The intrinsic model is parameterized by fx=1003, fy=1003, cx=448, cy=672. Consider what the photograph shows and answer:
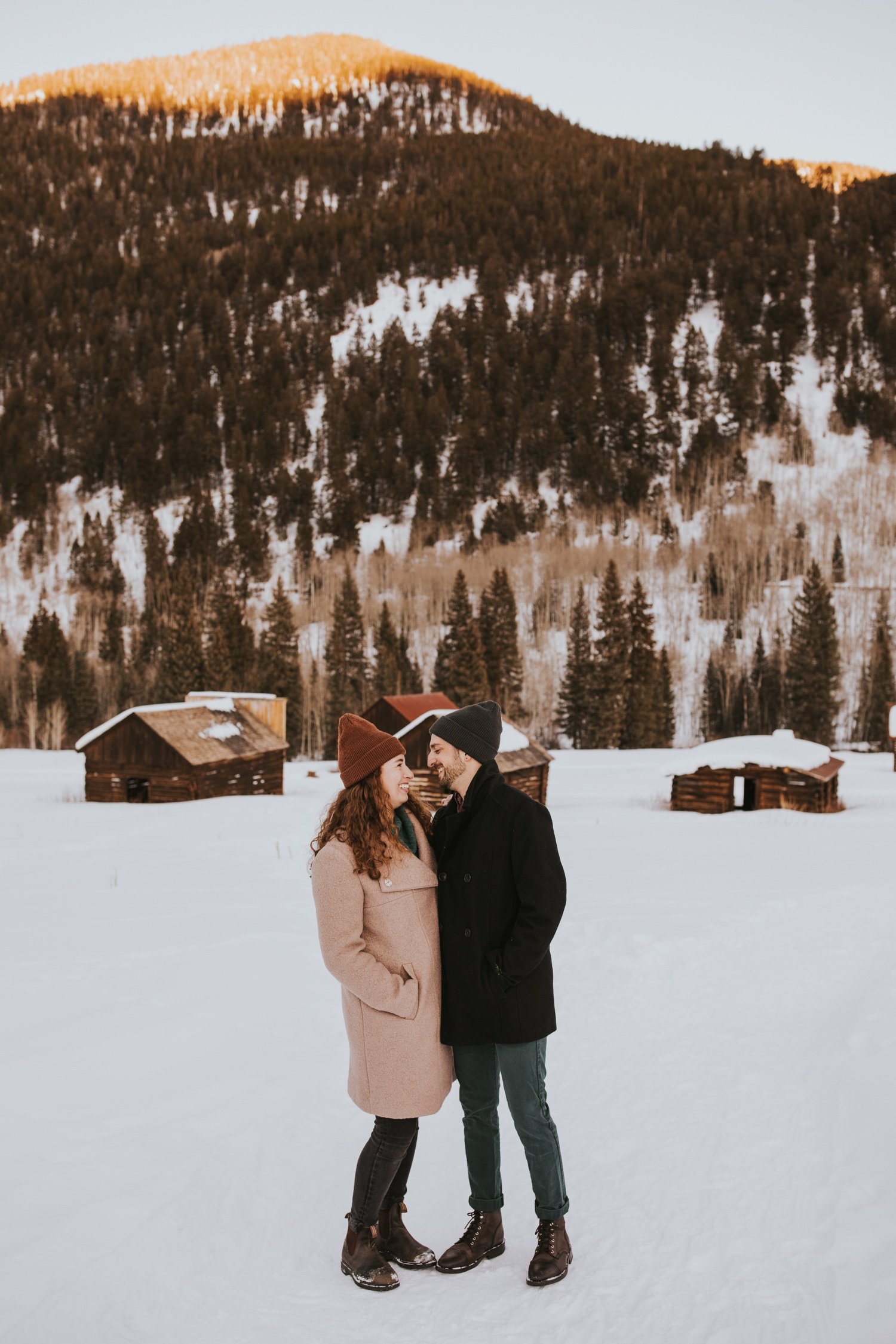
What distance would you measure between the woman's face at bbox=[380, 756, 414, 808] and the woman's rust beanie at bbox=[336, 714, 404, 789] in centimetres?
Result: 2

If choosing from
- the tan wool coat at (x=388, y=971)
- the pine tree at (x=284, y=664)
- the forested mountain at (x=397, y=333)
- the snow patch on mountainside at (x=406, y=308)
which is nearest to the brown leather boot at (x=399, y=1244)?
the tan wool coat at (x=388, y=971)

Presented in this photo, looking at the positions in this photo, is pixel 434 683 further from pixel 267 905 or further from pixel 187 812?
pixel 267 905

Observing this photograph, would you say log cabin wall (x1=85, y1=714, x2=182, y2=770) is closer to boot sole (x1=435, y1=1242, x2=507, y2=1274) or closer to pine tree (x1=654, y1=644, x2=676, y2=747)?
boot sole (x1=435, y1=1242, x2=507, y2=1274)

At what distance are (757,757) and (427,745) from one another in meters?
9.32

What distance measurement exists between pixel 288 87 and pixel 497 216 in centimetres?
8783

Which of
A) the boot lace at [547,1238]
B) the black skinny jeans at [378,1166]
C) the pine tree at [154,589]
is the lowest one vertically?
the boot lace at [547,1238]

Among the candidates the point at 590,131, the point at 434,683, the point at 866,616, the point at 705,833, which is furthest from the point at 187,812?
the point at 590,131

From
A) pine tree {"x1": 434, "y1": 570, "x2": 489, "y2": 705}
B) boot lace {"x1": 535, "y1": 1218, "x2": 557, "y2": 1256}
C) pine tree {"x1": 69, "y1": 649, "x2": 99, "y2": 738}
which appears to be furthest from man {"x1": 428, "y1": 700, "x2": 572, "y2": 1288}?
pine tree {"x1": 69, "y1": 649, "x2": 99, "y2": 738}

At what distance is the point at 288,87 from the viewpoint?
193125mm

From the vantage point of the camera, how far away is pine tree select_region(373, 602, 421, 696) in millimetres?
60281

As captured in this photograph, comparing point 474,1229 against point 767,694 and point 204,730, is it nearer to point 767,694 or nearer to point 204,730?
point 204,730

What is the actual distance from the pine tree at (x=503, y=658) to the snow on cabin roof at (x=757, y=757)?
32580mm

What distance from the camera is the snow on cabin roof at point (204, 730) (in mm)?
26688

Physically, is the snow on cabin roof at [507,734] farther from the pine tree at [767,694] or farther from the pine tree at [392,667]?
the pine tree at [767,694]
